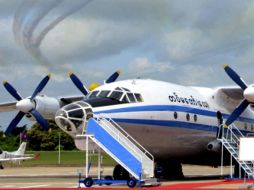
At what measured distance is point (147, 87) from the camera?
24.1 metres

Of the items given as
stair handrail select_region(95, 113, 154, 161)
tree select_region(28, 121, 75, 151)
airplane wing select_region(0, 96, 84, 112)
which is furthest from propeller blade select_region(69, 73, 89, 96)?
tree select_region(28, 121, 75, 151)

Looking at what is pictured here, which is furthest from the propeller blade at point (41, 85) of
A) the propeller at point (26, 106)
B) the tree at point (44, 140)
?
the tree at point (44, 140)

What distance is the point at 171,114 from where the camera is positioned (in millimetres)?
24125

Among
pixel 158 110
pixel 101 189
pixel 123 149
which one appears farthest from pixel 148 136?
pixel 101 189

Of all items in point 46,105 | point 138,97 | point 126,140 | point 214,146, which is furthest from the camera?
point 46,105

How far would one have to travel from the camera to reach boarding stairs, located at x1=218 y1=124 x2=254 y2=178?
23569mm

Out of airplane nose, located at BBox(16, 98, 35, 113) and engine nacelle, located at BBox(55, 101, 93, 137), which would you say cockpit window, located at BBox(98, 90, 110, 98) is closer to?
engine nacelle, located at BBox(55, 101, 93, 137)

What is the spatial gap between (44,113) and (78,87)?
2.34 metres

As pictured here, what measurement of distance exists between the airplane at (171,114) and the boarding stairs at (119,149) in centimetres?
Answer: 75

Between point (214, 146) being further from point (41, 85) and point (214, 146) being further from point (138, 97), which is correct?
point (41, 85)

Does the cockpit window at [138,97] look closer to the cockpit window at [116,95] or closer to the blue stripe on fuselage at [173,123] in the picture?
the cockpit window at [116,95]

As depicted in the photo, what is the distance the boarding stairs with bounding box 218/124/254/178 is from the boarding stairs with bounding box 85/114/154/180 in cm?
461

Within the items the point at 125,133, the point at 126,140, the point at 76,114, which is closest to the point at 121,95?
the point at 125,133

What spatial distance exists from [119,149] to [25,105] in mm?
11369
